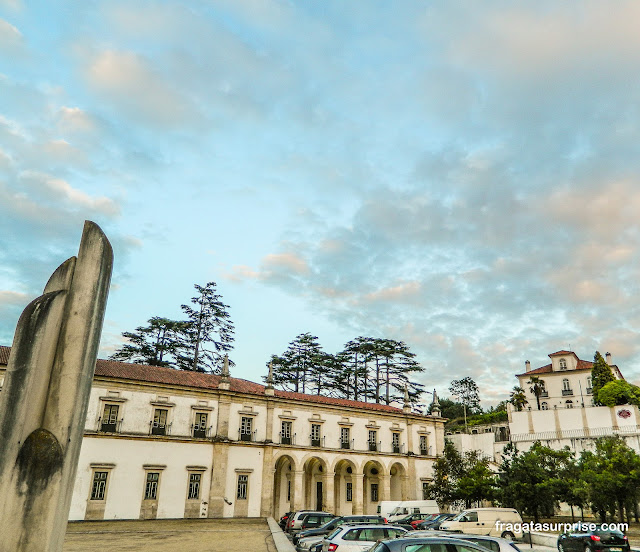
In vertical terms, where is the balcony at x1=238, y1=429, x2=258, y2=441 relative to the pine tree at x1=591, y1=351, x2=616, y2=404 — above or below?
below

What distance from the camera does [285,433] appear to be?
40.8 metres

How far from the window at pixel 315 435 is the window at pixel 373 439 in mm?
5753

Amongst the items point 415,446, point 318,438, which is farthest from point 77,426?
point 415,446

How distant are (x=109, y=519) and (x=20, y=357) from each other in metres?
30.8

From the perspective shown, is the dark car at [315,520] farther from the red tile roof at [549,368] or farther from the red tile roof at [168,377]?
the red tile roof at [549,368]

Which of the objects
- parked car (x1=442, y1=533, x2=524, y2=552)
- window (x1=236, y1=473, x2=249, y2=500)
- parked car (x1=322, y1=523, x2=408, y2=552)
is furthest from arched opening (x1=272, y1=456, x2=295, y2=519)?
parked car (x1=442, y1=533, x2=524, y2=552)

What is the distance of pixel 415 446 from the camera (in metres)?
47.4

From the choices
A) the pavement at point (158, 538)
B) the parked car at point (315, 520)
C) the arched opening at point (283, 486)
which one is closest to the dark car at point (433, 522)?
the parked car at point (315, 520)

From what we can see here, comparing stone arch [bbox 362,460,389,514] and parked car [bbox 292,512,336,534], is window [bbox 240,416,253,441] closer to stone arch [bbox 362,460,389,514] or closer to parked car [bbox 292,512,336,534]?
stone arch [bbox 362,460,389,514]

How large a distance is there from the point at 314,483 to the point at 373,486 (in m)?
6.03

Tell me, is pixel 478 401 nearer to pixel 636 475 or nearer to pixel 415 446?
pixel 415 446

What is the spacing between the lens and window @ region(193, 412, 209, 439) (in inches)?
1428

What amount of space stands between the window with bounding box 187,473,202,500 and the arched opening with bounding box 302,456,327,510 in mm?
10942

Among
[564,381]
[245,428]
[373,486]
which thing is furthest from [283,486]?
[564,381]
